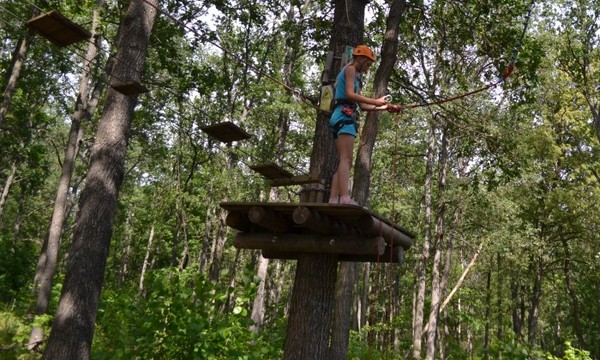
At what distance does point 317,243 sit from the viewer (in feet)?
16.0

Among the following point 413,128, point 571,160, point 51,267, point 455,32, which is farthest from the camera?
point 571,160

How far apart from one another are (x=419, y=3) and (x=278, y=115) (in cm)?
1350

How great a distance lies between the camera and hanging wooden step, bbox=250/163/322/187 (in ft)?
17.0

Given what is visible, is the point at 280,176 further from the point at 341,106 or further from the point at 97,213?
the point at 97,213

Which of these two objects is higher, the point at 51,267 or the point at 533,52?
the point at 533,52

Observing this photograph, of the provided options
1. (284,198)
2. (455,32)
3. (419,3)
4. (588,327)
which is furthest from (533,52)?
(588,327)

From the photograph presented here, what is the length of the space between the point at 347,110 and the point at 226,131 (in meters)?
1.45

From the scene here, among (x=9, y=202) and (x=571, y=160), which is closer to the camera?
(x=571, y=160)

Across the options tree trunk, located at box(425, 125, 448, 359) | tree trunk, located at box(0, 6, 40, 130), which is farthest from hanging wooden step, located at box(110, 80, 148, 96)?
tree trunk, located at box(425, 125, 448, 359)

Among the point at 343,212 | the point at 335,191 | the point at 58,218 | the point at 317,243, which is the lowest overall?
the point at 317,243

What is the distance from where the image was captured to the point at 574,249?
22.0m

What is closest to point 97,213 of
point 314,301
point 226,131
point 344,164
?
point 226,131

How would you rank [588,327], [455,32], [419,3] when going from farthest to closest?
[588,327]
[455,32]
[419,3]

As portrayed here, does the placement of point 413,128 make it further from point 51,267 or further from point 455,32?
point 51,267
